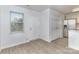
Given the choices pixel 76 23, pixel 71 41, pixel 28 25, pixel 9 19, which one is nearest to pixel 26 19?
pixel 28 25

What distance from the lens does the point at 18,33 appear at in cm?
473

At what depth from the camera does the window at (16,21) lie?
14.3 ft

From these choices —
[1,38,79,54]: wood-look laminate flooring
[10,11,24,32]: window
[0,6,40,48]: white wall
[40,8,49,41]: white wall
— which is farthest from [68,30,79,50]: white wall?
[10,11,24,32]: window

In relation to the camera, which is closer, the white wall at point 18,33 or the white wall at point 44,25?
the white wall at point 18,33

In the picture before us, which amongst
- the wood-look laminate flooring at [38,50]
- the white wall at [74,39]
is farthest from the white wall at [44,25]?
the white wall at [74,39]

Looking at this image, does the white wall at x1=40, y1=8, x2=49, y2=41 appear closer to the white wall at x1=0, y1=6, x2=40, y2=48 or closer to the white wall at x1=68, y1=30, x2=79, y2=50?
the white wall at x1=0, y1=6, x2=40, y2=48

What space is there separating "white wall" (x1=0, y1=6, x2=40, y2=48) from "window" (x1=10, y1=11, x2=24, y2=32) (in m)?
0.21

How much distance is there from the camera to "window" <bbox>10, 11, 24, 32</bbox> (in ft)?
14.3

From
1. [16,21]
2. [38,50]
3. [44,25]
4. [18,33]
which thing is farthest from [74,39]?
[16,21]

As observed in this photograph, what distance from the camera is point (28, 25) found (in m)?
5.49

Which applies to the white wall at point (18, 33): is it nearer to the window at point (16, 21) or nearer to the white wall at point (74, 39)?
the window at point (16, 21)

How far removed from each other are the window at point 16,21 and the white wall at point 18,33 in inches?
8.2

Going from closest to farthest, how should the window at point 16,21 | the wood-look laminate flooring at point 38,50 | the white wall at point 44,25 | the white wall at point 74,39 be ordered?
the wood-look laminate flooring at point 38,50
the white wall at point 74,39
the window at point 16,21
the white wall at point 44,25
